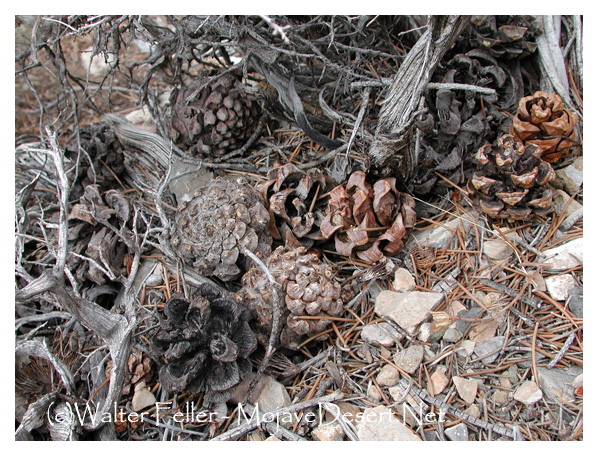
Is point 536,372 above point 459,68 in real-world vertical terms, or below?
below

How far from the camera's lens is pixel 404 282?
1.74 meters

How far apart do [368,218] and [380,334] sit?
47 cm

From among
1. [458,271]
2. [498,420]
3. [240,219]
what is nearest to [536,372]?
[498,420]

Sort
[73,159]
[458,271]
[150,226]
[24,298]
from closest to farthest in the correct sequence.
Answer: [24,298] → [458,271] → [150,226] → [73,159]

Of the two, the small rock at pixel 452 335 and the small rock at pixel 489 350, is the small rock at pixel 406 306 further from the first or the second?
the small rock at pixel 489 350

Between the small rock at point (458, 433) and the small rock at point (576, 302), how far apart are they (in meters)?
0.61

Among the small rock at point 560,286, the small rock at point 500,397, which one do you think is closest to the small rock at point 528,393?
the small rock at point 500,397

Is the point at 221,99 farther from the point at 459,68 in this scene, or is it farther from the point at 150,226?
the point at 459,68

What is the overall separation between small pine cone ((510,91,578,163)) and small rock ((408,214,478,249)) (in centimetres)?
40

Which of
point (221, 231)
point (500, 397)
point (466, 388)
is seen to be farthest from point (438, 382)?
point (221, 231)

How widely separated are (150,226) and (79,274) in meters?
0.38

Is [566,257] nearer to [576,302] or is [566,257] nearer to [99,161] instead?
[576,302]
